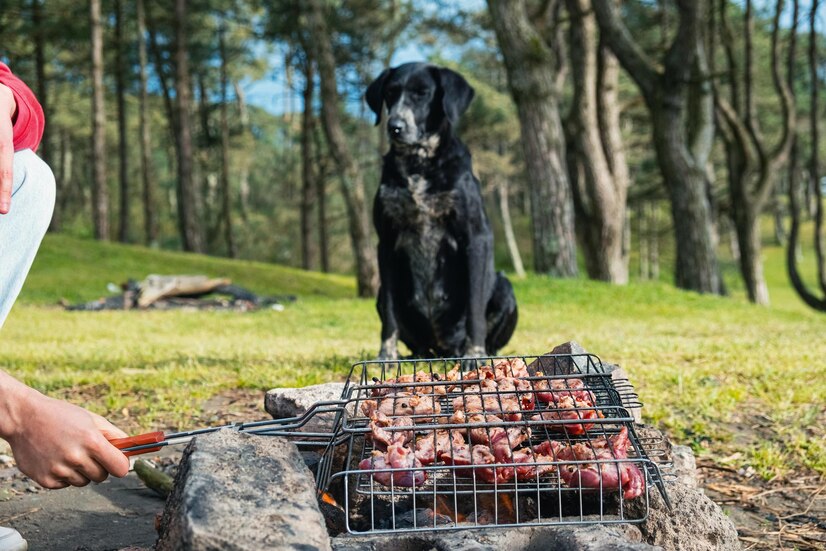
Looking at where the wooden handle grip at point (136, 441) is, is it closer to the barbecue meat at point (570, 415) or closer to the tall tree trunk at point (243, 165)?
the barbecue meat at point (570, 415)

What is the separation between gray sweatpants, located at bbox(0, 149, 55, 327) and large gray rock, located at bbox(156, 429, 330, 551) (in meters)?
0.88

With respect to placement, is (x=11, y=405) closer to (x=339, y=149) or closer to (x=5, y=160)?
(x=5, y=160)

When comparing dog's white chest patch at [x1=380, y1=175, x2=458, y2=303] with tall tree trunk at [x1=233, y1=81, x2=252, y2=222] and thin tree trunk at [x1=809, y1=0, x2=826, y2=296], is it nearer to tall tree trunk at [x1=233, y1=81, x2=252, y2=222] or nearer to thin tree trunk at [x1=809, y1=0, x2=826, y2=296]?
thin tree trunk at [x1=809, y1=0, x2=826, y2=296]

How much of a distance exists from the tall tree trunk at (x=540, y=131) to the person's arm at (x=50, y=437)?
44.0 feet

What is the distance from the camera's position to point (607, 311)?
12.7 meters

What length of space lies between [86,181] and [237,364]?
54.0 metres

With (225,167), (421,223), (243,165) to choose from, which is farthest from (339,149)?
(243,165)

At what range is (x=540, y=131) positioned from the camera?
48.4 ft

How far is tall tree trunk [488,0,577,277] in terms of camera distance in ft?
47.2

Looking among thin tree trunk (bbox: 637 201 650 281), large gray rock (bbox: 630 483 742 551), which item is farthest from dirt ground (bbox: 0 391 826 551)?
thin tree trunk (bbox: 637 201 650 281)

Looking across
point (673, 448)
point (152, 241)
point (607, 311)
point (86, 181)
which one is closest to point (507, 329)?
point (673, 448)

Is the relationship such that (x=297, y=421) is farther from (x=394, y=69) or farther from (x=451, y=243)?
(x=394, y=69)

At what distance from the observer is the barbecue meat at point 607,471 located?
7.75 feet

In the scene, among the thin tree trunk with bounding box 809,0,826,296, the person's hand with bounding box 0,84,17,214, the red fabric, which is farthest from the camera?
the thin tree trunk with bounding box 809,0,826,296
